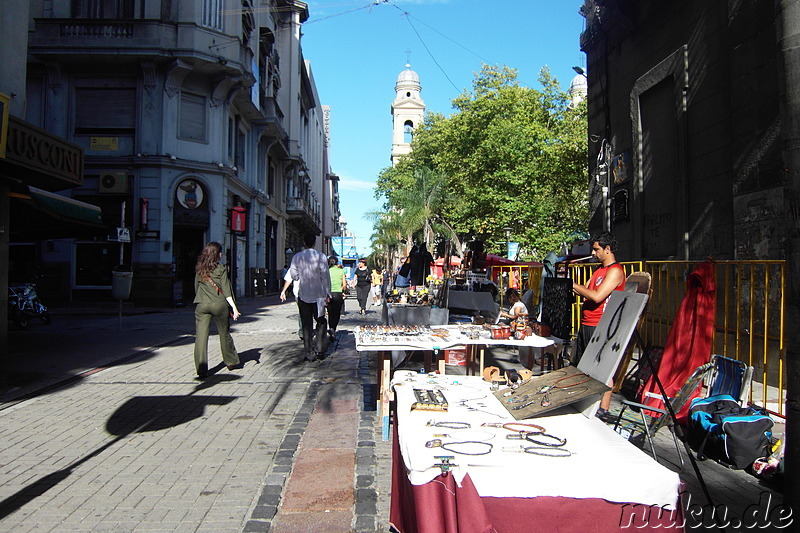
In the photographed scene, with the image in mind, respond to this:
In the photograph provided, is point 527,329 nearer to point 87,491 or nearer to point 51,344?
point 87,491

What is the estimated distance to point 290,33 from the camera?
41438mm

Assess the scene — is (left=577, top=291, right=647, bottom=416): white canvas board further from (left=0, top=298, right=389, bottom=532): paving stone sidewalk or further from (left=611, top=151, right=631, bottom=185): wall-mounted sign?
(left=611, top=151, right=631, bottom=185): wall-mounted sign

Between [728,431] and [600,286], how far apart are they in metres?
1.61

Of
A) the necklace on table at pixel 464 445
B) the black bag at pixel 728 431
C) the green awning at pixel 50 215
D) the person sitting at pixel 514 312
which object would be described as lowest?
the black bag at pixel 728 431

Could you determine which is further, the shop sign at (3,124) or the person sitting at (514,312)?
the shop sign at (3,124)

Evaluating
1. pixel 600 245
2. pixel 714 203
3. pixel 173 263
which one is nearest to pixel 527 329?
pixel 600 245

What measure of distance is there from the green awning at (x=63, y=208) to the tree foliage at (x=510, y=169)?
23.7 meters

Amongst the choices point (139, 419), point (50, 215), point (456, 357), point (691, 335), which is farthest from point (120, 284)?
point (691, 335)

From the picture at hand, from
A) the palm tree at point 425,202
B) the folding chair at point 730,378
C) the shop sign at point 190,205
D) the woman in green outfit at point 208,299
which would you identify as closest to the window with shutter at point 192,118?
the shop sign at point 190,205

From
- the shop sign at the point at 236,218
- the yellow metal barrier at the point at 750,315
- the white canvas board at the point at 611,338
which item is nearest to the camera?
the white canvas board at the point at 611,338

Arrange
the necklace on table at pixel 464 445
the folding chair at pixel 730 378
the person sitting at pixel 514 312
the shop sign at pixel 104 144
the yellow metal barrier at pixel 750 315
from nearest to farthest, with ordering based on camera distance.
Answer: the necklace on table at pixel 464 445 < the folding chair at pixel 730 378 < the yellow metal barrier at pixel 750 315 < the person sitting at pixel 514 312 < the shop sign at pixel 104 144

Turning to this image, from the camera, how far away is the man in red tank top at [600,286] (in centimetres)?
546

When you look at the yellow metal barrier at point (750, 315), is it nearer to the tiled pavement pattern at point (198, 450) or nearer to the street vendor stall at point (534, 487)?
the tiled pavement pattern at point (198, 450)

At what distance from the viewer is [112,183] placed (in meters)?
23.0
